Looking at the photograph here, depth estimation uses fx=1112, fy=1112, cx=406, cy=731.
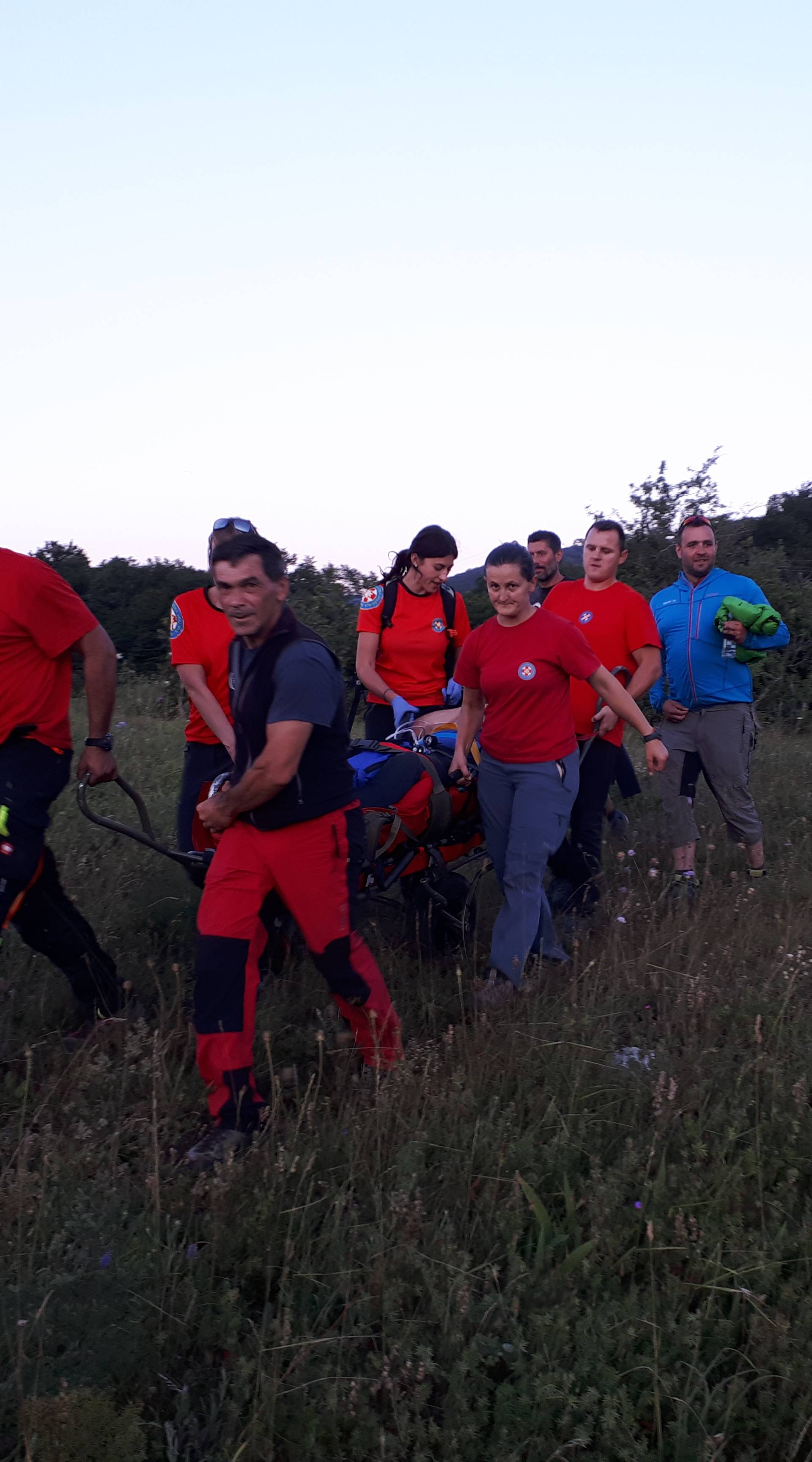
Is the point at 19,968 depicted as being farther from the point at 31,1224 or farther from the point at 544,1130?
the point at 544,1130

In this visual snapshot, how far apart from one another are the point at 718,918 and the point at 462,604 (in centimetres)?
210

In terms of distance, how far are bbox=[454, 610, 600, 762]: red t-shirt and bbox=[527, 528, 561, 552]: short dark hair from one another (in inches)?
91.5

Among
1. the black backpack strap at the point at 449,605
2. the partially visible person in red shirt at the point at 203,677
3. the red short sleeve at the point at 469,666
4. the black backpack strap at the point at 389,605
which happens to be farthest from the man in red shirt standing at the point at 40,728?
the black backpack strap at the point at 449,605

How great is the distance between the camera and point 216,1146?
333 centimetres

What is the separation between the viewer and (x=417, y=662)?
5777mm

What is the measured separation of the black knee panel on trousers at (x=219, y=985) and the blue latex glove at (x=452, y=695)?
2.60m

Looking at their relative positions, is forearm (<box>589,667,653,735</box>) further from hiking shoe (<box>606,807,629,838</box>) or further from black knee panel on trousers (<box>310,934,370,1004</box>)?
hiking shoe (<box>606,807,629,838</box>)

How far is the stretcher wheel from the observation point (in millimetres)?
5152

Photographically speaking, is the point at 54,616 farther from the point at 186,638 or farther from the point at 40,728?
the point at 186,638

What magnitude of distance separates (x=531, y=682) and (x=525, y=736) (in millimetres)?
247

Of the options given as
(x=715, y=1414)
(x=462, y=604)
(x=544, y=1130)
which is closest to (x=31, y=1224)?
(x=544, y=1130)

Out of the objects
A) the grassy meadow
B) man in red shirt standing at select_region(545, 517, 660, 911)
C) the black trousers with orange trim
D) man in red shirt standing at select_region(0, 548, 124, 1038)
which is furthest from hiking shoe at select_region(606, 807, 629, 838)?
man in red shirt standing at select_region(0, 548, 124, 1038)

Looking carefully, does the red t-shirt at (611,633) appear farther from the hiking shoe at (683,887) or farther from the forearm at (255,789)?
the forearm at (255,789)

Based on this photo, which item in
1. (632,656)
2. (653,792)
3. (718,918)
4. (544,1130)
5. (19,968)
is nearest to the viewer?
(544,1130)
